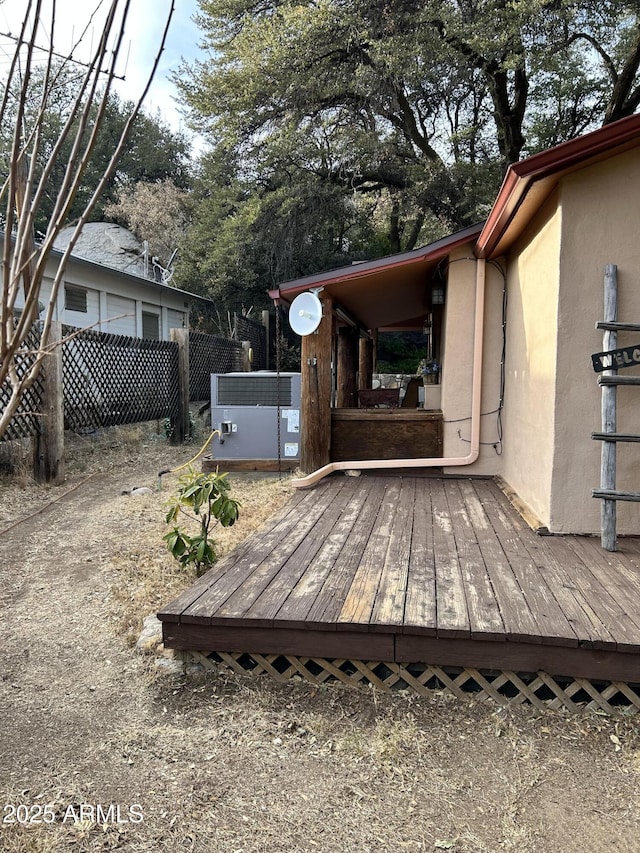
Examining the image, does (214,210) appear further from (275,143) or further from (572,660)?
(572,660)

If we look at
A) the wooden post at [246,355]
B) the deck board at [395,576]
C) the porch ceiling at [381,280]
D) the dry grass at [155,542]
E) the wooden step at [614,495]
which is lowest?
the dry grass at [155,542]

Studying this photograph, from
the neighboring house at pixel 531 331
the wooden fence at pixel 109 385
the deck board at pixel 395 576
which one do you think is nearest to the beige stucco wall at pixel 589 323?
the neighboring house at pixel 531 331

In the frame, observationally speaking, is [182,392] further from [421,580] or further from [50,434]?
[421,580]

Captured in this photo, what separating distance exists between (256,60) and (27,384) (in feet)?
37.1

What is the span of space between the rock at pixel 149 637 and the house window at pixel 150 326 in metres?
9.69

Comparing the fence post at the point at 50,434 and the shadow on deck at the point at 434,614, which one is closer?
the shadow on deck at the point at 434,614

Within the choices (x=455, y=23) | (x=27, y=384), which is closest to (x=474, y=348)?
(x=27, y=384)

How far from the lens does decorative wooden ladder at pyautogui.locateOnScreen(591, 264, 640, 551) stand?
3141mm

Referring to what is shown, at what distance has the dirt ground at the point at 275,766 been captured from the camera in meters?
1.66

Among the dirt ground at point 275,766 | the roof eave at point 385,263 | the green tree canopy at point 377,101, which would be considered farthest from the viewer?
the green tree canopy at point 377,101

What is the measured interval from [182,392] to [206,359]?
1591 millimetres

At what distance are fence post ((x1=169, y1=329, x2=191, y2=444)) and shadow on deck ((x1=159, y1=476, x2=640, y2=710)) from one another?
239 inches

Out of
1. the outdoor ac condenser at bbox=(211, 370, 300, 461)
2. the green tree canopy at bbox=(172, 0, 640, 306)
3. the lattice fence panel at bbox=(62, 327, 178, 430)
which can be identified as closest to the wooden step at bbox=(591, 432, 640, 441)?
the outdoor ac condenser at bbox=(211, 370, 300, 461)

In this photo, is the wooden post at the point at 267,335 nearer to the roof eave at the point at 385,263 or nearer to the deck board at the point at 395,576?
the roof eave at the point at 385,263
